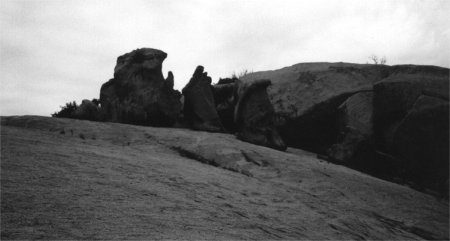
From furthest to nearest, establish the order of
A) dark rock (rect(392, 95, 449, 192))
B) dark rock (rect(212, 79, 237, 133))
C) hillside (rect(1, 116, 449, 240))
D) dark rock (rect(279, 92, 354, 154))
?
dark rock (rect(279, 92, 354, 154)), dark rock (rect(212, 79, 237, 133)), dark rock (rect(392, 95, 449, 192)), hillside (rect(1, 116, 449, 240))

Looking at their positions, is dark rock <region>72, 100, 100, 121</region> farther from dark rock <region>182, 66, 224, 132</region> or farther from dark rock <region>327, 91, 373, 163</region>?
dark rock <region>327, 91, 373, 163</region>

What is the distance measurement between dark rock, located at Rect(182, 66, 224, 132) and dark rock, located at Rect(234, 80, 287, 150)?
0.92 m

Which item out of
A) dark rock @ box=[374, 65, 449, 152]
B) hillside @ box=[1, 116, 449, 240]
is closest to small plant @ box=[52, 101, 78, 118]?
hillside @ box=[1, 116, 449, 240]

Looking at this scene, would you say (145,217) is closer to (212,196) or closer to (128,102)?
(212,196)

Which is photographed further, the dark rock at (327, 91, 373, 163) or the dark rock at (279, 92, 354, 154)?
the dark rock at (279, 92, 354, 154)

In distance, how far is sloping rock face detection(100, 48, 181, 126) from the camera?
11570 millimetres

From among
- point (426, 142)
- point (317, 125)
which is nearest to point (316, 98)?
point (317, 125)

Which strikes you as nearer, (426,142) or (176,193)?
(176,193)

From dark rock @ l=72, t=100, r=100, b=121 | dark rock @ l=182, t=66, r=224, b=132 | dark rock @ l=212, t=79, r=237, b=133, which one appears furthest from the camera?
dark rock @ l=212, t=79, r=237, b=133

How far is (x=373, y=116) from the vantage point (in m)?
13.0

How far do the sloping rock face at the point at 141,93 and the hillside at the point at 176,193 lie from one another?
2081 millimetres

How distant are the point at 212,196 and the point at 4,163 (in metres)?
2.81

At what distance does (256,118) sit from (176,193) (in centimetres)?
722

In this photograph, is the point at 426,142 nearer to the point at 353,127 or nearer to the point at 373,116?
the point at 373,116
